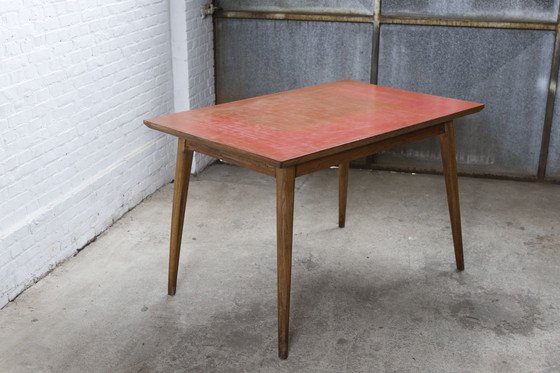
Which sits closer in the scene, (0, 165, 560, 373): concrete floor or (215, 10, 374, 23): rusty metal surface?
(0, 165, 560, 373): concrete floor

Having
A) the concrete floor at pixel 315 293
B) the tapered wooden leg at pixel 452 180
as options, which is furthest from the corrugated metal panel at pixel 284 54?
the tapered wooden leg at pixel 452 180

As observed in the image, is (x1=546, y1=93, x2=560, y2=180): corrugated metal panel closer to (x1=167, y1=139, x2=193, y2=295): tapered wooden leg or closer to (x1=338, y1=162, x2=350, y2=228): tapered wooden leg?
(x1=338, y1=162, x2=350, y2=228): tapered wooden leg

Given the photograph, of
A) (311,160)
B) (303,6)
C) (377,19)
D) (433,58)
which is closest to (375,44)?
(377,19)

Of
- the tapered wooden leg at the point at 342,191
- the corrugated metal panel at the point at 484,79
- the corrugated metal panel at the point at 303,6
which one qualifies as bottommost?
the tapered wooden leg at the point at 342,191

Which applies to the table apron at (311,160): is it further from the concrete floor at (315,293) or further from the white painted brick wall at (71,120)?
the white painted brick wall at (71,120)

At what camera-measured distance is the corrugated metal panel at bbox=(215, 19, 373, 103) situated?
475 centimetres

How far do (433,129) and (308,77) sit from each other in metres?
1.90

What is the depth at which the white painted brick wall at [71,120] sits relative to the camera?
10.3 ft

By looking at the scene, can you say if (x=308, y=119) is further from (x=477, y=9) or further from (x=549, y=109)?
(x=549, y=109)

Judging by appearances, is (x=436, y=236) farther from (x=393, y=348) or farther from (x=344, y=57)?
(x=344, y=57)

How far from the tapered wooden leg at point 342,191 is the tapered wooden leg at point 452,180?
67 cm

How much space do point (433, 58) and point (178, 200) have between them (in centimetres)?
234

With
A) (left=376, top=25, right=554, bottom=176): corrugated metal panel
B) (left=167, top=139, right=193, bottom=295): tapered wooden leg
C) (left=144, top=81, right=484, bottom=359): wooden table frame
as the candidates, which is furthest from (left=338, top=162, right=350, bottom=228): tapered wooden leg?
(left=376, top=25, right=554, bottom=176): corrugated metal panel

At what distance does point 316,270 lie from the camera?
3.49m
